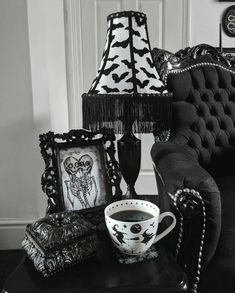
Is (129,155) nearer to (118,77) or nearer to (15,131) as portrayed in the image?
(118,77)

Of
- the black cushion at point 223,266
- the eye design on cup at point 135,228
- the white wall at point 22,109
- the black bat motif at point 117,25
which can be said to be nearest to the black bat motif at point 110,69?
the black bat motif at point 117,25

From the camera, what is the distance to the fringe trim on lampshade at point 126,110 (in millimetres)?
951

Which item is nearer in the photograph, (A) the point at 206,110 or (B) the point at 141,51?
(B) the point at 141,51

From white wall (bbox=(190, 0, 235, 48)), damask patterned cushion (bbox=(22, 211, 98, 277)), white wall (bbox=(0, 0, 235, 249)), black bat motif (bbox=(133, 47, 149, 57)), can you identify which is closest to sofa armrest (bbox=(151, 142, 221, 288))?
damask patterned cushion (bbox=(22, 211, 98, 277))

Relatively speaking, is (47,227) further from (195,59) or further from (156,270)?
(195,59)

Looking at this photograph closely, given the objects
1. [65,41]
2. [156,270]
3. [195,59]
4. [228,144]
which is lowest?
[156,270]

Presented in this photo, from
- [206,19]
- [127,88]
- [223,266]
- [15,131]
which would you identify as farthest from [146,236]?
[206,19]

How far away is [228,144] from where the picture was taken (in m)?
1.53

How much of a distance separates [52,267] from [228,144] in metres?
1.06

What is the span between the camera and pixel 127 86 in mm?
968

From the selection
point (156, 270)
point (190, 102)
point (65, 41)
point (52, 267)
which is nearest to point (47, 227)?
point (52, 267)

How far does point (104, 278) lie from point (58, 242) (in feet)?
0.43

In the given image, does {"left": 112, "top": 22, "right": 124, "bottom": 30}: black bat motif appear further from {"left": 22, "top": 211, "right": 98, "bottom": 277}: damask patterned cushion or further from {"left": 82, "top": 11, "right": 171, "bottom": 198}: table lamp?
{"left": 22, "top": 211, "right": 98, "bottom": 277}: damask patterned cushion

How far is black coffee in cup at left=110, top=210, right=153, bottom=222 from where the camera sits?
84 centimetres
